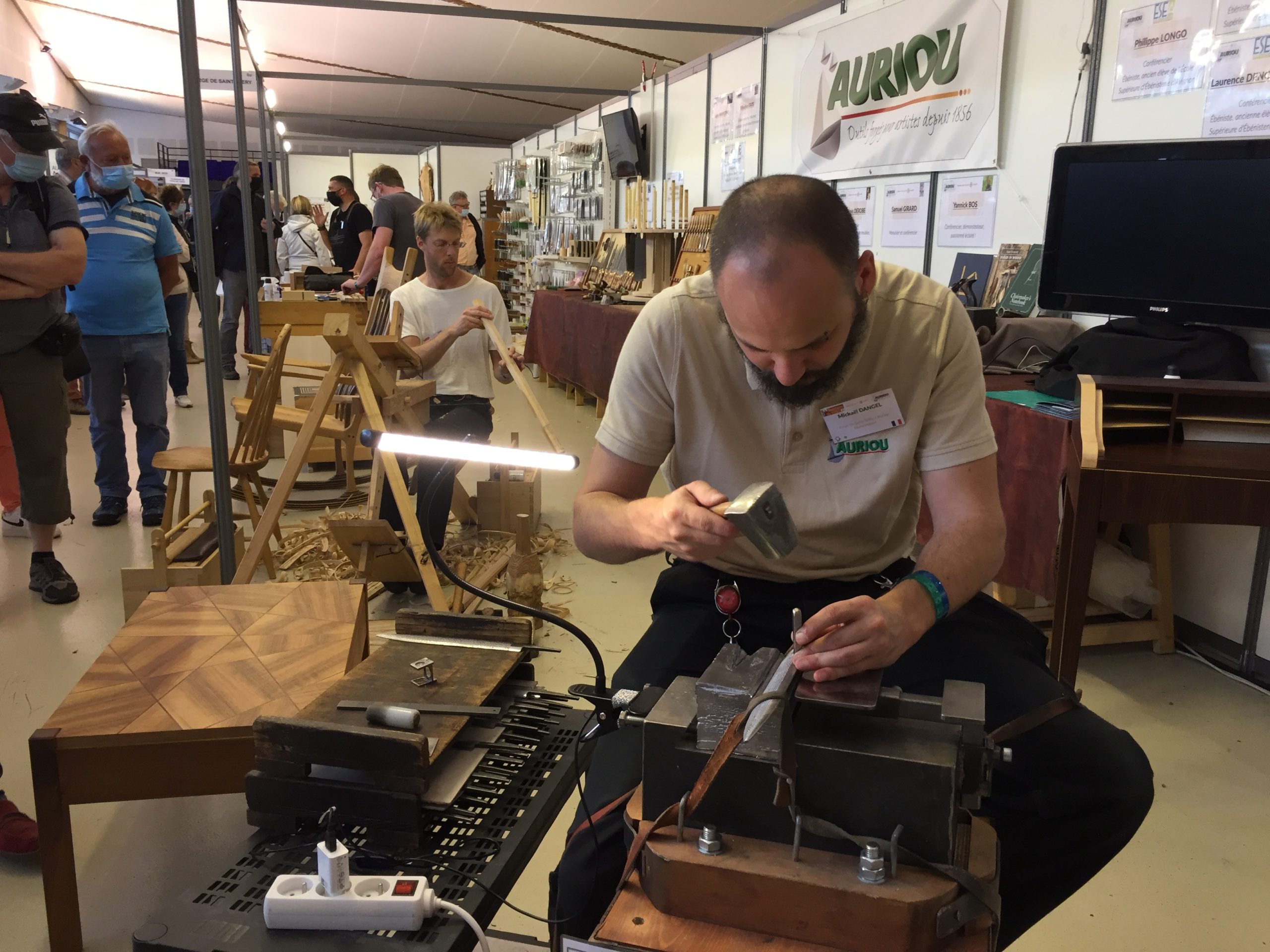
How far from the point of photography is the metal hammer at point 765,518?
999mm

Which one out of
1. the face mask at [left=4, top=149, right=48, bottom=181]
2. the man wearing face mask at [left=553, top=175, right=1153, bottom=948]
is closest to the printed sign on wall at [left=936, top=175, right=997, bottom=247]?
the man wearing face mask at [left=553, top=175, right=1153, bottom=948]

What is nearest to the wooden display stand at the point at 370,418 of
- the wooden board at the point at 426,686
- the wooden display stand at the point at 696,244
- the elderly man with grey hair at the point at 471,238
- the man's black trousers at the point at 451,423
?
the man's black trousers at the point at 451,423

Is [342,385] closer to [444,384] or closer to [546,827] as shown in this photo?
[444,384]

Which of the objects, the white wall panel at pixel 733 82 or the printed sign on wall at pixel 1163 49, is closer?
the printed sign on wall at pixel 1163 49

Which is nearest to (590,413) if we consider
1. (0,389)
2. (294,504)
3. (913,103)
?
(294,504)

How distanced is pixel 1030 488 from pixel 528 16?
3.96 m

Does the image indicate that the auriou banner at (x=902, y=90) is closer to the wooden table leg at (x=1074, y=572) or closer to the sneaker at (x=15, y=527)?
the wooden table leg at (x=1074, y=572)

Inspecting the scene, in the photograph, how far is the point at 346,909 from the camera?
0.86 meters

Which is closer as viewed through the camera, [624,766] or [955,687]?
[955,687]

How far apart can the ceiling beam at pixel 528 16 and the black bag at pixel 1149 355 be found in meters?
3.33

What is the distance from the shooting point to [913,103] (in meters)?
4.54

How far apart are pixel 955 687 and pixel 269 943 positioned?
716 mm

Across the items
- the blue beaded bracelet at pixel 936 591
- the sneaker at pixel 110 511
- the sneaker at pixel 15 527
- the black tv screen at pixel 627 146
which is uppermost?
the black tv screen at pixel 627 146

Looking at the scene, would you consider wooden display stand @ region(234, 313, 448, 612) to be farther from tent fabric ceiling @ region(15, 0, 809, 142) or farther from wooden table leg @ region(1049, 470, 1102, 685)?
tent fabric ceiling @ region(15, 0, 809, 142)
